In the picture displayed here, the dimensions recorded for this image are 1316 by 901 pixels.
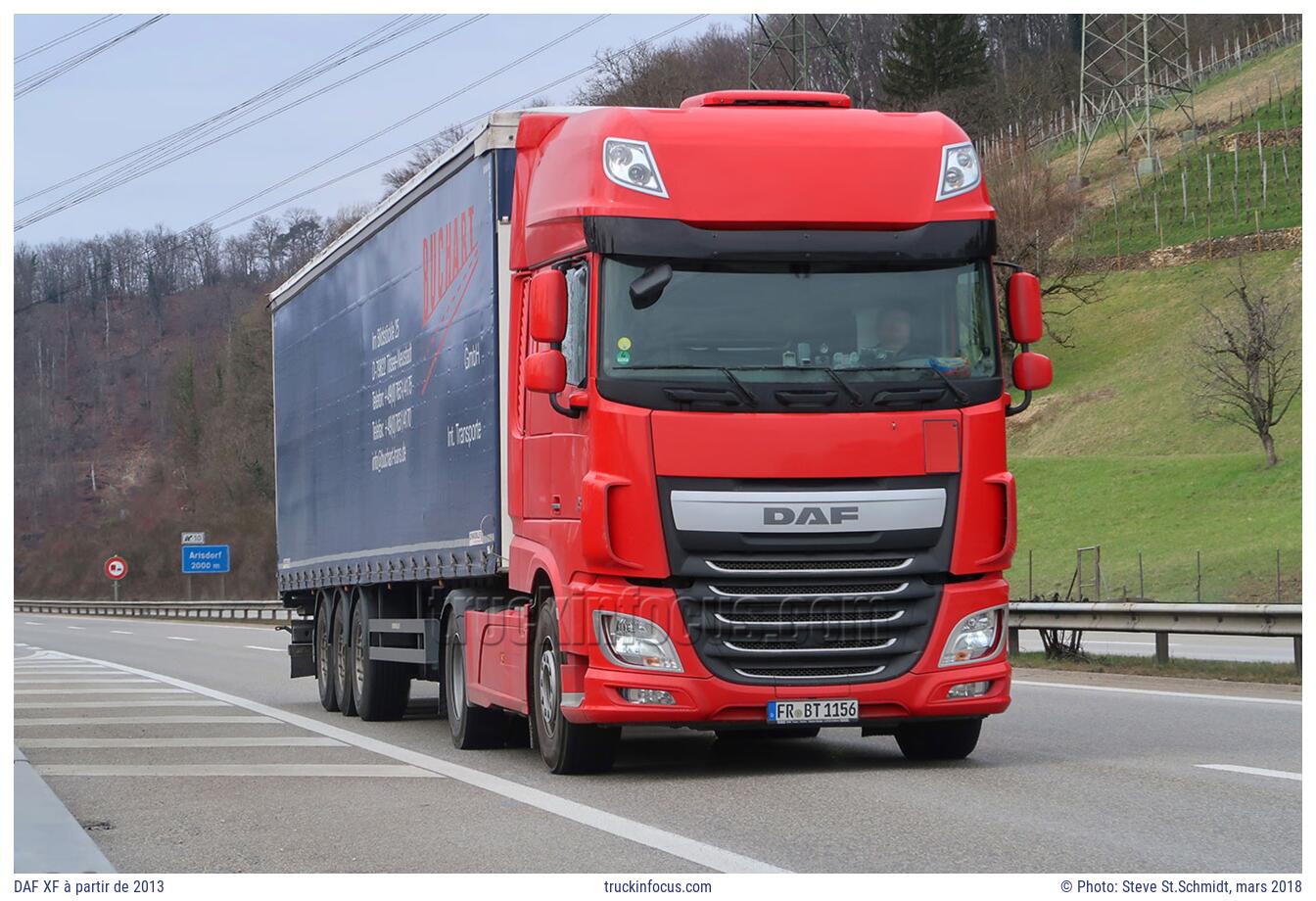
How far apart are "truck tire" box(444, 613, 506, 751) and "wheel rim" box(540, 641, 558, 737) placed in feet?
6.05

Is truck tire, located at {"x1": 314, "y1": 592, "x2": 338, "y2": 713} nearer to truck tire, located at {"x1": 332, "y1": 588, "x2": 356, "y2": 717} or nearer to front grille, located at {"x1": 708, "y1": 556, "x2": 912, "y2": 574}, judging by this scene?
truck tire, located at {"x1": 332, "y1": 588, "x2": 356, "y2": 717}

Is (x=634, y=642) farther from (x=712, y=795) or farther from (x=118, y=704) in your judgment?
(x=118, y=704)

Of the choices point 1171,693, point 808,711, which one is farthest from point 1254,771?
point 1171,693

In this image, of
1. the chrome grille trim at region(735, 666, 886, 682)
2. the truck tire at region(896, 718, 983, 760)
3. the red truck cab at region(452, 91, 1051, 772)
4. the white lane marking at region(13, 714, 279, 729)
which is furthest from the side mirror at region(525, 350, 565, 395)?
the white lane marking at region(13, 714, 279, 729)

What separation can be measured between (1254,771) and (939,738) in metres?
1.92

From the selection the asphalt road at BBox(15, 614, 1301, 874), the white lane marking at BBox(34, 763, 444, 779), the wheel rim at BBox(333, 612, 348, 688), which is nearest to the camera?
the asphalt road at BBox(15, 614, 1301, 874)

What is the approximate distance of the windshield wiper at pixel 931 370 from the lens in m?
11.2

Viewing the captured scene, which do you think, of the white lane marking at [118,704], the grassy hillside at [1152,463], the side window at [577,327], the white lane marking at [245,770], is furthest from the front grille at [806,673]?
the grassy hillside at [1152,463]

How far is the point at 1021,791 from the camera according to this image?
10.2 metres

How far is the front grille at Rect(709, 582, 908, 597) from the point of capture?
1102 centimetres

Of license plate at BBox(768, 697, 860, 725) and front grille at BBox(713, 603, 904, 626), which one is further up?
front grille at BBox(713, 603, 904, 626)

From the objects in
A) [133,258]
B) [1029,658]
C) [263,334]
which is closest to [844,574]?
[1029,658]

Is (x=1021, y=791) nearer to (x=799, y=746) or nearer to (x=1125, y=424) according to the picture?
(x=799, y=746)

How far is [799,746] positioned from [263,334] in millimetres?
91446
